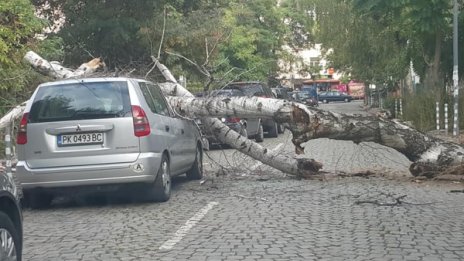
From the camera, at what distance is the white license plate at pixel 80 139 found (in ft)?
31.0

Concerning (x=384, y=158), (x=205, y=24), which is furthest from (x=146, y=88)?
(x=205, y=24)

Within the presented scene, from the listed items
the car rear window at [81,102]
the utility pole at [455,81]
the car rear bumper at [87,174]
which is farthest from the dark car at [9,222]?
the utility pole at [455,81]

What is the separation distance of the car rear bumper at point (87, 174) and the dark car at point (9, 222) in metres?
3.51

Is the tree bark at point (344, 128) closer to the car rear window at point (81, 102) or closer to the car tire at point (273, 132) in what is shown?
the car rear window at point (81, 102)

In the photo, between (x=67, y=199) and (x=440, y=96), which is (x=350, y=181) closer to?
(x=67, y=199)

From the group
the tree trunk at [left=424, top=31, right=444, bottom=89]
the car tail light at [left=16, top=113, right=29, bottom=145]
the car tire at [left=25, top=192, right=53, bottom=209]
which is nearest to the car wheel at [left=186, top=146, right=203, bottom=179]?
the car tire at [left=25, top=192, right=53, bottom=209]

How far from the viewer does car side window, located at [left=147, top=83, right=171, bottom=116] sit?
10602mm

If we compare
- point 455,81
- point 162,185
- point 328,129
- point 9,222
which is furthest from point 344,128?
point 455,81

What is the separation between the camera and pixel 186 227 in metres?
8.32

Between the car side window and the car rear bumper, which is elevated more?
the car side window

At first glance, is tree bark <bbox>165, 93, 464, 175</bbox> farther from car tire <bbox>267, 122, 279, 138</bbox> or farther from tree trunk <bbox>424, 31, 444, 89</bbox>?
tree trunk <bbox>424, 31, 444, 89</bbox>

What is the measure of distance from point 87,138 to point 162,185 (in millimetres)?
1289

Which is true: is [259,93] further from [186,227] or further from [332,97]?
[332,97]

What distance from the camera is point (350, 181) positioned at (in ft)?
40.0
